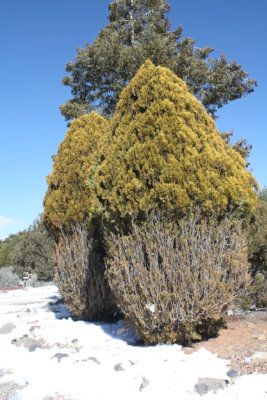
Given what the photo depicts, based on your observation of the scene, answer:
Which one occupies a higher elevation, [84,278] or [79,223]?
[79,223]

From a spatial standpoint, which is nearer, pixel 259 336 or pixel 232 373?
pixel 232 373

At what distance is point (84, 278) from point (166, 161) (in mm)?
2664

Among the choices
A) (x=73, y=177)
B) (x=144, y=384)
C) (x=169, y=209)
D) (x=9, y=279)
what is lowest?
(x=144, y=384)

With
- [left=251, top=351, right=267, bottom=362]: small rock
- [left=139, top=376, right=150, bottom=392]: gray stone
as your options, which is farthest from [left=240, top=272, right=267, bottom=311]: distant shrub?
[left=139, top=376, right=150, bottom=392]: gray stone

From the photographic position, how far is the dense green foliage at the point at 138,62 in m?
13.3

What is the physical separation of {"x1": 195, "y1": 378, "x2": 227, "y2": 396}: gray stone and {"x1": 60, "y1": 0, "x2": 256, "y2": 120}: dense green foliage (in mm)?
12291

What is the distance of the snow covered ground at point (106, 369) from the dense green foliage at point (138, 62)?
11.4m

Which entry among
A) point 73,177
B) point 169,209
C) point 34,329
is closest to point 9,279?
point 34,329

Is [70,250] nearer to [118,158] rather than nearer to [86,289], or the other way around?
[86,289]

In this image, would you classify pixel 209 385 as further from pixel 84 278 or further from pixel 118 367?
pixel 84 278

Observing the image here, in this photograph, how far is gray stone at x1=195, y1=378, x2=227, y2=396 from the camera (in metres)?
2.59

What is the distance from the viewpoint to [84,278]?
5434 mm

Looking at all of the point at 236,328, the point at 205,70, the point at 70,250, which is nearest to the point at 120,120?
the point at 70,250

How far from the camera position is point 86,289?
5.46 metres
